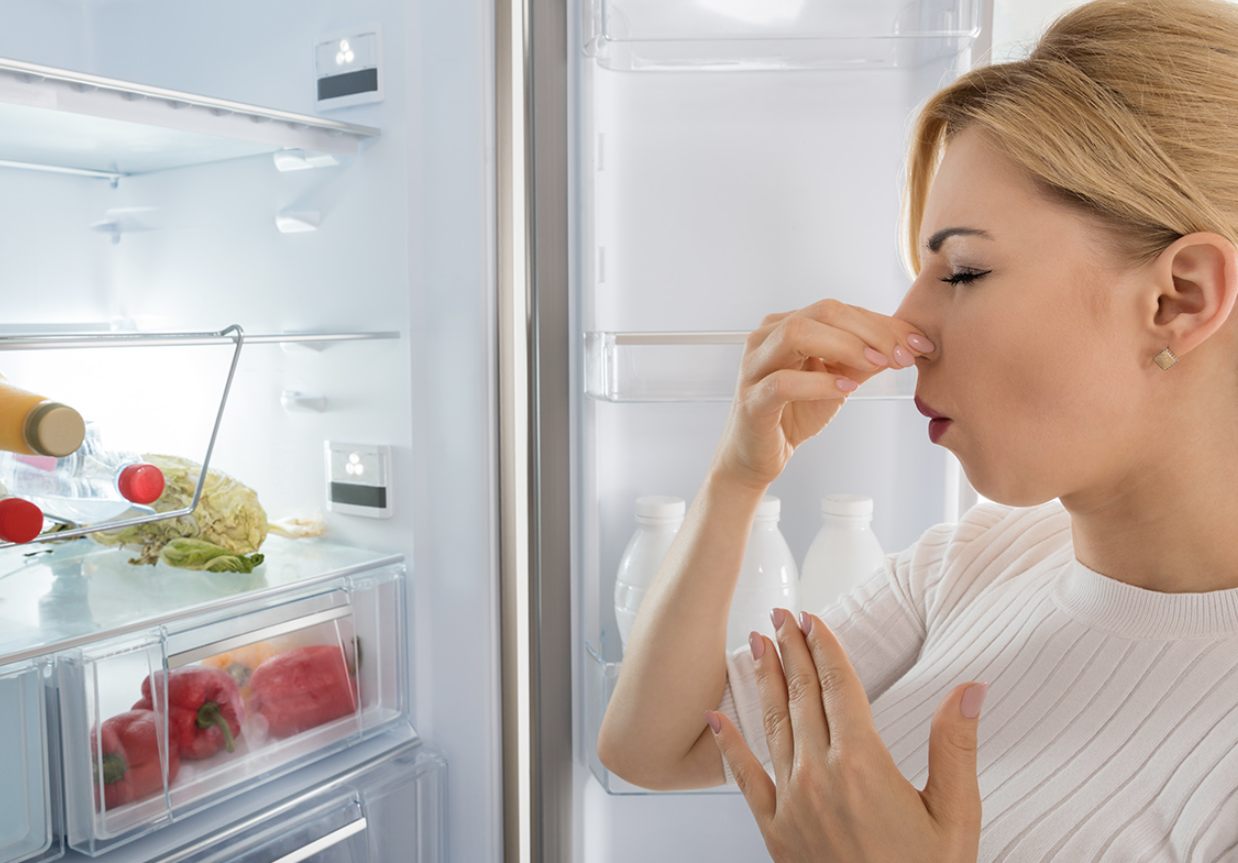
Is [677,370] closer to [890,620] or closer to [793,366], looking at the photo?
[793,366]

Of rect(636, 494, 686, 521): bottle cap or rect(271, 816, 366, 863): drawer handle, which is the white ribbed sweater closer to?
rect(636, 494, 686, 521): bottle cap

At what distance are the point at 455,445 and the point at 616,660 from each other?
30 centimetres

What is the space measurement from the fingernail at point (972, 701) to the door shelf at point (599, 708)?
0.52 m

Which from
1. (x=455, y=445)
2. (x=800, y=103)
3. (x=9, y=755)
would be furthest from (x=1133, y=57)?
(x=9, y=755)

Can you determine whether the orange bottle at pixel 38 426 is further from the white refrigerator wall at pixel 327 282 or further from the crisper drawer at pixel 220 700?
the white refrigerator wall at pixel 327 282

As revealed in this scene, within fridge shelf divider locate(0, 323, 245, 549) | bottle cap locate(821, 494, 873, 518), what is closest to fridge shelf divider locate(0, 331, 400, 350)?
fridge shelf divider locate(0, 323, 245, 549)

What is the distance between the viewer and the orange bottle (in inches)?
31.6

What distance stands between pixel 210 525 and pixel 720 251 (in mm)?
624

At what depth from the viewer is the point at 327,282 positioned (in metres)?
1.21

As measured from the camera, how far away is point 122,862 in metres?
0.91

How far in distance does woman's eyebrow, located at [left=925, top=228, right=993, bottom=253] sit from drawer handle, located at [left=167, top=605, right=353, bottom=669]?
0.72 metres

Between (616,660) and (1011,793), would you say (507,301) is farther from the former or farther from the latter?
(1011,793)

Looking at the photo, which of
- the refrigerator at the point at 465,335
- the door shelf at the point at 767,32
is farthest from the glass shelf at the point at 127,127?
the door shelf at the point at 767,32

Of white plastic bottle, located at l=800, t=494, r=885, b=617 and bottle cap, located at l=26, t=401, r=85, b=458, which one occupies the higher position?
bottle cap, located at l=26, t=401, r=85, b=458
